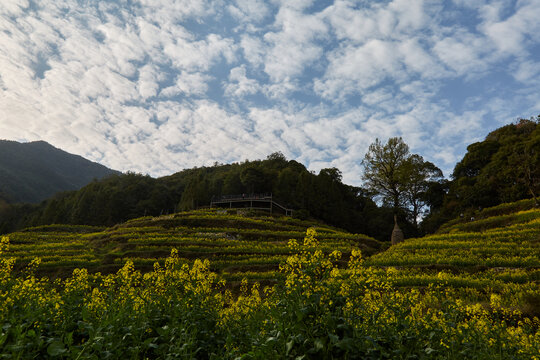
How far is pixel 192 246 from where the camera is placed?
2839 centimetres

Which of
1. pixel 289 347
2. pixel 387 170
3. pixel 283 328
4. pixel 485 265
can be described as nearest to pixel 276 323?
pixel 283 328

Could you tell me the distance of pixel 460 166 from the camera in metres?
49.6

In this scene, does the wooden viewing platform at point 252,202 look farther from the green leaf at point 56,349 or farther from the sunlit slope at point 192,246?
the green leaf at point 56,349

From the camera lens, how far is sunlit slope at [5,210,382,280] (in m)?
23.9

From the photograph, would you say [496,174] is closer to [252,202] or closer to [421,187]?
[421,187]

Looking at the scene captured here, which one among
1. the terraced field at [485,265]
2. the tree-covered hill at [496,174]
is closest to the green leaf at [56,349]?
the terraced field at [485,265]

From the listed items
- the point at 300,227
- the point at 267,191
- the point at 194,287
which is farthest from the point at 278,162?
the point at 194,287

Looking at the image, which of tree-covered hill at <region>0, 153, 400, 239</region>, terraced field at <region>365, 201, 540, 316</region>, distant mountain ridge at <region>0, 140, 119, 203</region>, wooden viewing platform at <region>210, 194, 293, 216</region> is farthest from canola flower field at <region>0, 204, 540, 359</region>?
distant mountain ridge at <region>0, 140, 119, 203</region>

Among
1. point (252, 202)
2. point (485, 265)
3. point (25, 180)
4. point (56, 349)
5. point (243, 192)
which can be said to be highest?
point (25, 180)

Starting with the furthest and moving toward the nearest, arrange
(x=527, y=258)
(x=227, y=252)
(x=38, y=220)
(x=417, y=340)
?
(x=38, y=220), (x=227, y=252), (x=527, y=258), (x=417, y=340)

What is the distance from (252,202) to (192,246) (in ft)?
101

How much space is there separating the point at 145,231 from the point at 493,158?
53.8 meters

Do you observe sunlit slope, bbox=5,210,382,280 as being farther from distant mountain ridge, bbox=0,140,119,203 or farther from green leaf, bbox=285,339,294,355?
distant mountain ridge, bbox=0,140,119,203

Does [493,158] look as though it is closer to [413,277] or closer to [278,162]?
[413,277]
